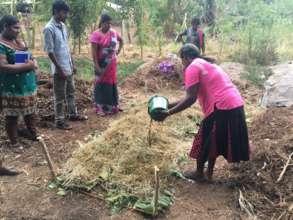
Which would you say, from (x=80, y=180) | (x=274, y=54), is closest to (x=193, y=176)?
(x=80, y=180)

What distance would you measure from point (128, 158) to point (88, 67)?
538cm

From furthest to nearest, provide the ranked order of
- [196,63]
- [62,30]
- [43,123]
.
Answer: [43,123] → [62,30] → [196,63]

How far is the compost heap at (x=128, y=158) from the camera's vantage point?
412 centimetres

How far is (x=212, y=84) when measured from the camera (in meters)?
4.03

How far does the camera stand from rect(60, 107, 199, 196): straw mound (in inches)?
164

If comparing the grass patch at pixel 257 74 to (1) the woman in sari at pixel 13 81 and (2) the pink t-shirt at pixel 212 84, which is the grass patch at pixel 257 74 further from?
(1) the woman in sari at pixel 13 81

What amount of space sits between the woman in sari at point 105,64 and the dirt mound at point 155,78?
5.43ft

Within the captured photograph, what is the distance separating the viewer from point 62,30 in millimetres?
5539

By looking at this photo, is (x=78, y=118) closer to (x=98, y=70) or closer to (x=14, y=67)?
(x=98, y=70)

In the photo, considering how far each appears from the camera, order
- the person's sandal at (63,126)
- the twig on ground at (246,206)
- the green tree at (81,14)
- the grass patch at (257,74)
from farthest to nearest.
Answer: the green tree at (81,14) → the grass patch at (257,74) → the person's sandal at (63,126) → the twig on ground at (246,206)

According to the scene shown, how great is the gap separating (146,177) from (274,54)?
7.33m

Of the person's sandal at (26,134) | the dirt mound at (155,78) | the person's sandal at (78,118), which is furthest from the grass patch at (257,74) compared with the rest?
the person's sandal at (26,134)

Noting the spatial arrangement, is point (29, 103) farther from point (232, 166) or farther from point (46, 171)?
point (232, 166)

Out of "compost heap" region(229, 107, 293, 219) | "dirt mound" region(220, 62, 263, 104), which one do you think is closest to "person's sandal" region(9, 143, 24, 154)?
"compost heap" region(229, 107, 293, 219)
